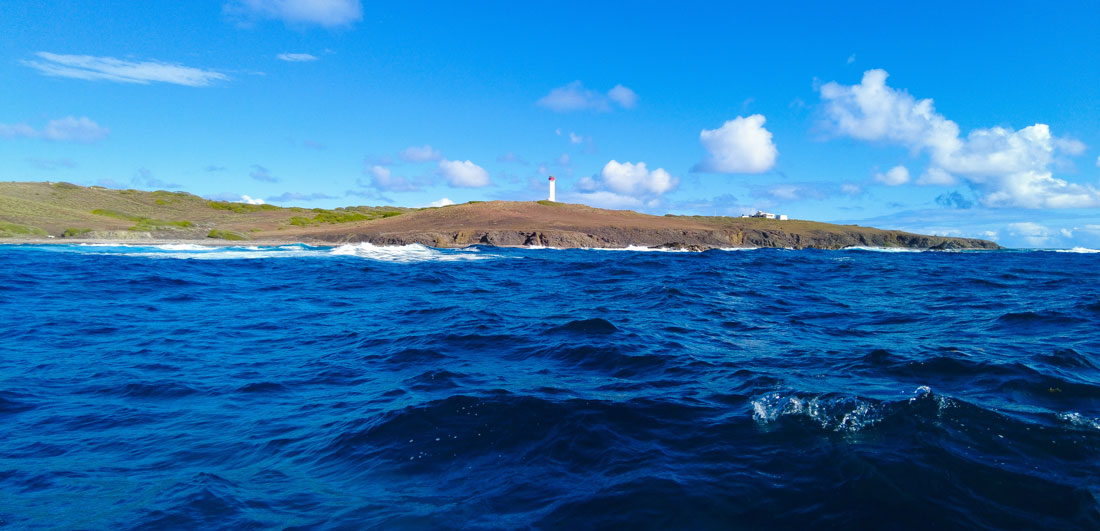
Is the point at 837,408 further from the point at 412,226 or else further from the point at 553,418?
the point at 412,226

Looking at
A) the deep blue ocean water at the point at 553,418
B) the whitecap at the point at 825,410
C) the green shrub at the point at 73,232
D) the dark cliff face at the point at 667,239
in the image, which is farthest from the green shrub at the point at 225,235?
the whitecap at the point at 825,410

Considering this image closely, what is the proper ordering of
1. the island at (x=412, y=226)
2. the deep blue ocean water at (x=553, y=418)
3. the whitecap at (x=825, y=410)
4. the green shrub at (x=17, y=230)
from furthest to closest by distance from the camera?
the island at (x=412, y=226) → the green shrub at (x=17, y=230) → the whitecap at (x=825, y=410) → the deep blue ocean water at (x=553, y=418)

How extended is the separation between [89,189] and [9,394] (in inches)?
3785

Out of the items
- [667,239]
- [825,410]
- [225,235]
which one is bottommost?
→ [825,410]

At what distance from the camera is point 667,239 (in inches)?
2174

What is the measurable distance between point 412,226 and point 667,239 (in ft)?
84.7

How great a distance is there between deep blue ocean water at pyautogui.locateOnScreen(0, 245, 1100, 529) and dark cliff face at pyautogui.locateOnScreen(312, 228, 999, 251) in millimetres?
34143

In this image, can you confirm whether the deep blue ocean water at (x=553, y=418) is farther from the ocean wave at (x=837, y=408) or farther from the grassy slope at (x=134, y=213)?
the grassy slope at (x=134, y=213)

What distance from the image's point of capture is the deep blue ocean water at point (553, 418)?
13.9ft

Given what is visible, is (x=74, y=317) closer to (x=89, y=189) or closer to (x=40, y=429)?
(x=40, y=429)

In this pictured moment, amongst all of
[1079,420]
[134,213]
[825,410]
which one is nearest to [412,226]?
[134,213]

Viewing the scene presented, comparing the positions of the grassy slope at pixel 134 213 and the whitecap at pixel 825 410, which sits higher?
the grassy slope at pixel 134 213

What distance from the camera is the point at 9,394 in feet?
23.1

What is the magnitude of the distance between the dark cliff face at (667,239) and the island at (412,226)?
0.36 feet
